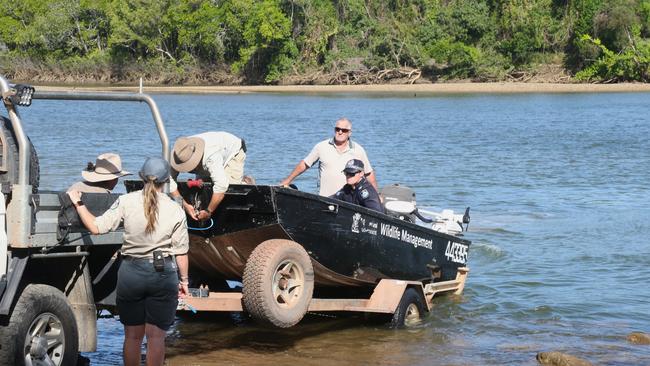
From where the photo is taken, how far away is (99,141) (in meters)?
34.1

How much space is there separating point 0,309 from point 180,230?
1.18 metres

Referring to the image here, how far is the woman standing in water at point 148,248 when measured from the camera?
686 cm

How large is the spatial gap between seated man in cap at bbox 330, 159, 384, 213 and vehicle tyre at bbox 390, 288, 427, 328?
937 mm

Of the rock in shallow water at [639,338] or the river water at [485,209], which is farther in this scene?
the rock in shallow water at [639,338]

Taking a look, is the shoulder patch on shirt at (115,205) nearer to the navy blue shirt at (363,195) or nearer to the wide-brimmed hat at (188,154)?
the wide-brimmed hat at (188,154)

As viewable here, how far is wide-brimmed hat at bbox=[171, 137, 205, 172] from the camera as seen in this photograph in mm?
8672

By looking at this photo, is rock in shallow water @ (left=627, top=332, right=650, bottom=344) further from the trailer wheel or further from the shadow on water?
the trailer wheel

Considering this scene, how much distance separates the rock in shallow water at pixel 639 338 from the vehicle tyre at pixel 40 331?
216 inches

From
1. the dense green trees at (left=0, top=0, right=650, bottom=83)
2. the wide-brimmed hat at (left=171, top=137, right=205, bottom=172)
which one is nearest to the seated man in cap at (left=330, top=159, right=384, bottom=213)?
the wide-brimmed hat at (left=171, top=137, right=205, bottom=172)

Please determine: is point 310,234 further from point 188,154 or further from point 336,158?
point 336,158

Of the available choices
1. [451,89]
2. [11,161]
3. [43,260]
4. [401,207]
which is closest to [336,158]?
[401,207]

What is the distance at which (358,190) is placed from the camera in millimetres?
9930

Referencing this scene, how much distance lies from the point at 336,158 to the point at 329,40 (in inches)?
3108

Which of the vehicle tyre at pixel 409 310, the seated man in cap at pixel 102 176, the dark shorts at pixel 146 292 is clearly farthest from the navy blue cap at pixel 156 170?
the vehicle tyre at pixel 409 310
